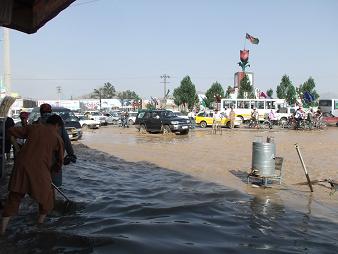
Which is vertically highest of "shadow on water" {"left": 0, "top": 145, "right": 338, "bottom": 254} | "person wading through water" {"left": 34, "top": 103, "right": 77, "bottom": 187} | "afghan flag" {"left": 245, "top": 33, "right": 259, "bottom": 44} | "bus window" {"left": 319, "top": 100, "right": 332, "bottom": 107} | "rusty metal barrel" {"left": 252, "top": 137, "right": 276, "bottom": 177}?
"afghan flag" {"left": 245, "top": 33, "right": 259, "bottom": 44}

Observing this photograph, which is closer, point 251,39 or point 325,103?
point 325,103

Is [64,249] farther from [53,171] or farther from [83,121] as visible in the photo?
[83,121]

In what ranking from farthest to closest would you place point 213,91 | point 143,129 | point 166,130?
point 213,91 → point 143,129 → point 166,130

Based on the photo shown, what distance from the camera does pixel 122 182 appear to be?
11.4 metres

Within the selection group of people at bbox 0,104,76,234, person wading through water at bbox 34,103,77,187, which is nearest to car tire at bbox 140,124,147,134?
person wading through water at bbox 34,103,77,187

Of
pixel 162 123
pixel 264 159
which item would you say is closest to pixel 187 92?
pixel 162 123

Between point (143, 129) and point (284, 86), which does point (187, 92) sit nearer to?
point (284, 86)

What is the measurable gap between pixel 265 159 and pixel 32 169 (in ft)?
18.9

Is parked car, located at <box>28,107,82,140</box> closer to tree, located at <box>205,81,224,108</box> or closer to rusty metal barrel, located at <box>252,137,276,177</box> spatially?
rusty metal barrel, located at <box>252,137,276,177</box>

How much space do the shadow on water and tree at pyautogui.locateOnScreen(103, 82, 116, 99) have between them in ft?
439

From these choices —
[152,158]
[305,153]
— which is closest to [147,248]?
[152,158]

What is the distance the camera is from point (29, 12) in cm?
1214

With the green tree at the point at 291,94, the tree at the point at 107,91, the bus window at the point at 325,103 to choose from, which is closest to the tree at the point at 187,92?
the green tree at the point at 291,94

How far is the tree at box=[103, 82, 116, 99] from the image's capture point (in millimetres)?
143163
